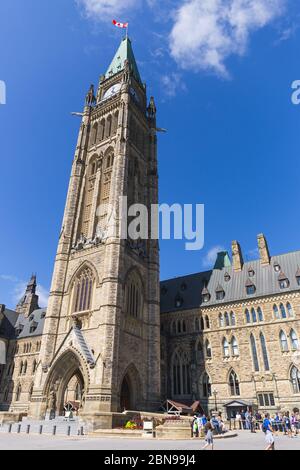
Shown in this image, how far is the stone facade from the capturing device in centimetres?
2923

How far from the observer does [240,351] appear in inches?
1422

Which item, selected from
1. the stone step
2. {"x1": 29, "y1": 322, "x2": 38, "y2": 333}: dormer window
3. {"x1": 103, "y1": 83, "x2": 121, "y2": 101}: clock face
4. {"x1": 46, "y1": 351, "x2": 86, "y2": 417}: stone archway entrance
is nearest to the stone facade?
{"x1": 46, "y1": 351, "x2": 86, "y2": 417}: stone archway entrance

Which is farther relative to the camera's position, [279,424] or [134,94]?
[134,94]

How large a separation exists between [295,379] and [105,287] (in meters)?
20.2

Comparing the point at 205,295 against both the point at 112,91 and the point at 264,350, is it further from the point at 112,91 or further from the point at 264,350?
the point at 112,91

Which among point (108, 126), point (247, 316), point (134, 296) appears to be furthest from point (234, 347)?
point (108, 126)

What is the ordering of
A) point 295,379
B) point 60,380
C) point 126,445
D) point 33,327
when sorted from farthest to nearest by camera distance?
point 33,327
point 295,379
point 60,380
point 126,445

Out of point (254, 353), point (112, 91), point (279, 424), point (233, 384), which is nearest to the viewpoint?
point (279, 424)

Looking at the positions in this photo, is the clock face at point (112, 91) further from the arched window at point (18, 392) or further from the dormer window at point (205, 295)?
the arched window at point (18, 392)

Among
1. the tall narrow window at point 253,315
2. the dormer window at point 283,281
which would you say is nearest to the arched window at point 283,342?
the tall narrow window at point 253,315

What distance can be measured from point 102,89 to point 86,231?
26.2 metres

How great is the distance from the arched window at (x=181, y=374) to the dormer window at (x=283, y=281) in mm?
13614

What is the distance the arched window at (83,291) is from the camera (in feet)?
107

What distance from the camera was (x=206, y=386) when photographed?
37.1 m
